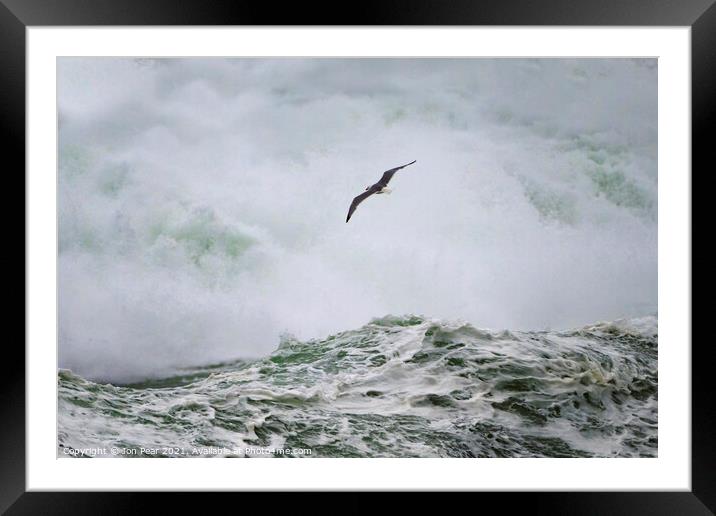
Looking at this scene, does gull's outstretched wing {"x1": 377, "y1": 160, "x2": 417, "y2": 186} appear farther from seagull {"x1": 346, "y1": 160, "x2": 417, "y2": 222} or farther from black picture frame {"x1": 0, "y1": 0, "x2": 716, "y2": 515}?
black picture frame {"x1": 0, "y1": 0, "x2": 716, "y2": 515}

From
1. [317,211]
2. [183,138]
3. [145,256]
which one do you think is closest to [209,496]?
[145,256]

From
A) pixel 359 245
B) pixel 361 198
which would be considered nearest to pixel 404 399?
pixel 359 245

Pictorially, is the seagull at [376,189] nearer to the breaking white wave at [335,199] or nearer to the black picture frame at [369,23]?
the breaking white wave at [335,199]

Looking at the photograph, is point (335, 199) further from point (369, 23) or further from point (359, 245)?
point (369, 23)

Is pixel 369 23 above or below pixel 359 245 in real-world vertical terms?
above

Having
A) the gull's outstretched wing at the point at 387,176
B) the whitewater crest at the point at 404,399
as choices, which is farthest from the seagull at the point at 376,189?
the whitewater crest at the point at 404,399

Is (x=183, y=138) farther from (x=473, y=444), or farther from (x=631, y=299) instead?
(x=631, y=299)
